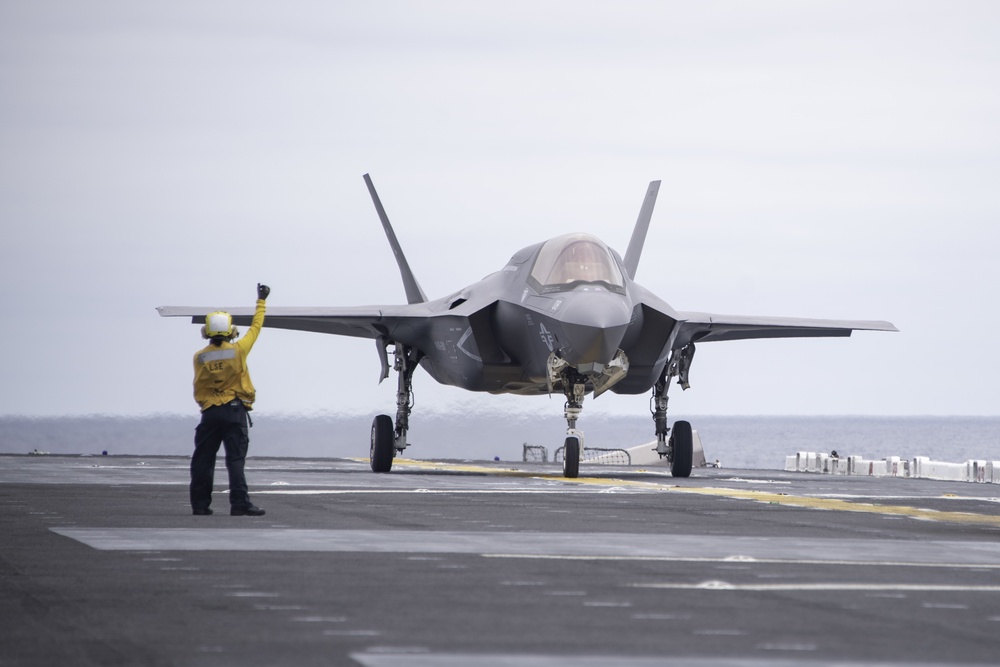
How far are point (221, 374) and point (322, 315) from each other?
12.1 meters

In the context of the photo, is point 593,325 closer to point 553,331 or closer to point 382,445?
point 553,331

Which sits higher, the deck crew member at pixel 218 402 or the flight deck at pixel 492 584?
the deck crew member at pixel 218 402

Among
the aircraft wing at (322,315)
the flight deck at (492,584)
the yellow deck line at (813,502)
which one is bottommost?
the flight deck at (492,584)

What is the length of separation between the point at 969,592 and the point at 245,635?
12.7 ft

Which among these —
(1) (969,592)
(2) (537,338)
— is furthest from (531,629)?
(2) (537,338)

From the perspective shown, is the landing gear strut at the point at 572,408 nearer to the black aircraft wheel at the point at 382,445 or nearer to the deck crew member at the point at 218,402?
the black aircraft wheel at the point at 382,445

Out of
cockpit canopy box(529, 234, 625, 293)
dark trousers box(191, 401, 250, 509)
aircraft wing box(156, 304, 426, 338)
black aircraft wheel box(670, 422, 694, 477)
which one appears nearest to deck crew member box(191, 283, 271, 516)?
dark trousers box(191, 401, 250, 509)

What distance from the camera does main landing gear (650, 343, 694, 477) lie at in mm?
24188

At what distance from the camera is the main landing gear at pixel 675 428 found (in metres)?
24.2

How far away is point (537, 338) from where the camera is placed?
70.1 ft

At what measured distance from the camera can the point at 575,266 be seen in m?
21.0

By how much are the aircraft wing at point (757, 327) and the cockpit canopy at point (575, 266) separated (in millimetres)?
2821

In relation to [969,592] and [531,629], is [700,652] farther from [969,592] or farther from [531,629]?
[969,592]

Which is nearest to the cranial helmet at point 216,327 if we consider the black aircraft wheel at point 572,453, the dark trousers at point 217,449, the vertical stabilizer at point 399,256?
the dark trousers at point 217,449
